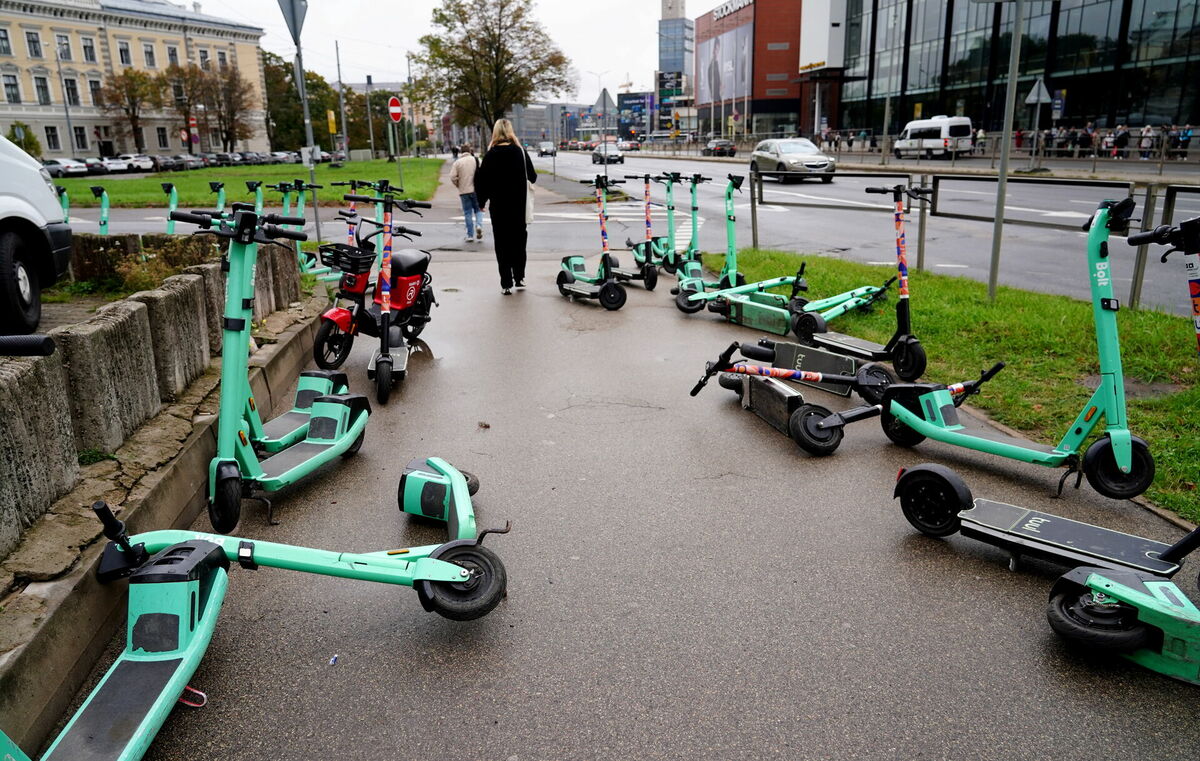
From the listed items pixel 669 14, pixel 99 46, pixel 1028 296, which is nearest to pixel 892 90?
pixel 1028 296

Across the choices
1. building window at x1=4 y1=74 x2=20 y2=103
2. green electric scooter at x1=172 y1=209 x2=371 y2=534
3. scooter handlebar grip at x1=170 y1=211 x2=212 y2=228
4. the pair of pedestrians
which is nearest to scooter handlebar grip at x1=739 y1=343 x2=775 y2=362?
green electric scooter at x1=172 y1=209 x2=371 y2=534

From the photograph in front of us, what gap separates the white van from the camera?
4103 centimetres

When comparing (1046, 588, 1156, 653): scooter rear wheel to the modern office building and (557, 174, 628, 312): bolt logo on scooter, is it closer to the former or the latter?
(557, 174, 628, 312): bolt logo on scooter

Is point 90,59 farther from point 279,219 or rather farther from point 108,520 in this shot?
point 108,520

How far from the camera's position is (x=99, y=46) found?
279 ft

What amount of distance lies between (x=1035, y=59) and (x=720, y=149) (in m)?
21.5

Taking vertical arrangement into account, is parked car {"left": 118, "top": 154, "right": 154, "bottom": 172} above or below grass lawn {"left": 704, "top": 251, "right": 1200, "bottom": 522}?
above

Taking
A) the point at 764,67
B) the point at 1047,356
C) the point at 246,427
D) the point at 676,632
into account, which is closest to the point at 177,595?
the point at 246,427

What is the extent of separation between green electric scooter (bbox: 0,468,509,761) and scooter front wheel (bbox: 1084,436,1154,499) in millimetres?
3031

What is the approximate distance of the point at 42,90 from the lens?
266ft

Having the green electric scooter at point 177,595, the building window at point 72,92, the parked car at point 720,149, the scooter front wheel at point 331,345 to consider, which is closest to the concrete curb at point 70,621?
the green electric scooter at point 177,595

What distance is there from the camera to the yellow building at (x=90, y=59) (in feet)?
260

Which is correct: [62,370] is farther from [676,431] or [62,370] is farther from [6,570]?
[676,431]

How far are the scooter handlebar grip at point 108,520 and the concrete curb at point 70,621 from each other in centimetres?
21
